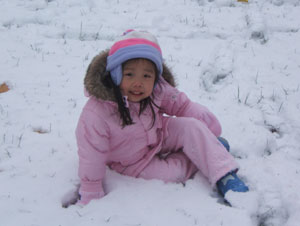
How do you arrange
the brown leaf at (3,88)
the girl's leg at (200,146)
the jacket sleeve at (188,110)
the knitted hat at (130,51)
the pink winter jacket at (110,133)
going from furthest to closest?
the brown leaf at (3,88)
the jacket sleeve at (188,110)
the girl's leg at (200,146)
the pink winter jacket at (110,133)
the knitted hat at (130,51)

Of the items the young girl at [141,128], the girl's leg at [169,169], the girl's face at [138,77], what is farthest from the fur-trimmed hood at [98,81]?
the girl's leg at [169,169]

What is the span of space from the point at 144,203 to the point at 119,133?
55 centimetres

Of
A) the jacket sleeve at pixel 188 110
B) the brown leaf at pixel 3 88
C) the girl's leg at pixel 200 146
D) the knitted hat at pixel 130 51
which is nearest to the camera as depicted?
the knitted hat at pixel 130 51

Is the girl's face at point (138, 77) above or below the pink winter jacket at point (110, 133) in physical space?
above

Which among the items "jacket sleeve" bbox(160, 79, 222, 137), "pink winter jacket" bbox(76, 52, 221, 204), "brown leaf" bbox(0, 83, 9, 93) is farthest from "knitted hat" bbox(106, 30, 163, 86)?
"brown leaf" bbox(0, 83, 9, 93)

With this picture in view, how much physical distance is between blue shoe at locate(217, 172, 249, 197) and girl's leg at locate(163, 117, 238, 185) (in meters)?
0.05

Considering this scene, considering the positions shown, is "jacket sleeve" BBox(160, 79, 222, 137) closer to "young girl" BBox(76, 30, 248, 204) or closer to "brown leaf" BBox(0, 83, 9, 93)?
"young girl" BBox(76, 30, 248, 204)

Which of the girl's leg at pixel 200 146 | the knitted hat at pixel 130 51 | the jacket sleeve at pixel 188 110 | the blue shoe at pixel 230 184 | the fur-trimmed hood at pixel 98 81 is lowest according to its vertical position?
the blue shoe at pixel 230 184

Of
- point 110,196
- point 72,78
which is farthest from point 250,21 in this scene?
point 110,196

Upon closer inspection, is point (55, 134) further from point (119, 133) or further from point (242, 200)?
point (242, 200)

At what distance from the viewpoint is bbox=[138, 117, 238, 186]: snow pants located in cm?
271

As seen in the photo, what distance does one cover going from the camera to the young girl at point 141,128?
95.4 inches

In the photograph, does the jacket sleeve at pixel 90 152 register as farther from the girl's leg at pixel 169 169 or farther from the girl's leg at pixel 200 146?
the girl's leg at pixel 200 146

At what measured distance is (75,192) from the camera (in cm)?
265
